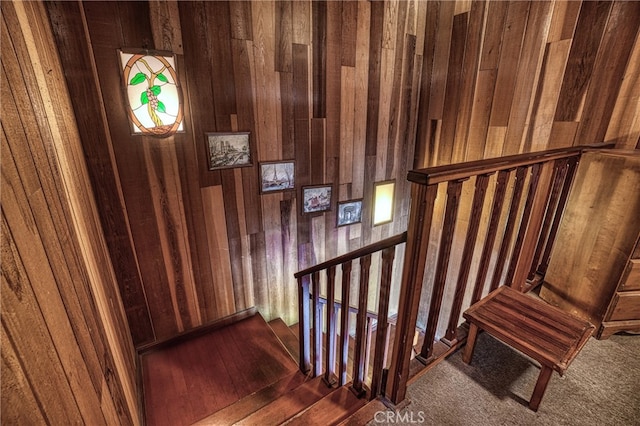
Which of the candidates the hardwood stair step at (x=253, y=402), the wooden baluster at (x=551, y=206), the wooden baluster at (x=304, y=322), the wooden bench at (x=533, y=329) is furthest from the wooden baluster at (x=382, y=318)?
the wooden baluster at (x=551, y=206)

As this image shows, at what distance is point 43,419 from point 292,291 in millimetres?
2792

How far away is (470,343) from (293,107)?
7.73ft

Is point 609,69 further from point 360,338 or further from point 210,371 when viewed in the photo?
point 210,371

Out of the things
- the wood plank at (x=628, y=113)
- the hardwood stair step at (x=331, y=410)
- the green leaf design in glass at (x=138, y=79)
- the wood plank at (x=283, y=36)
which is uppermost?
the wood plank at (x=283, y=36)

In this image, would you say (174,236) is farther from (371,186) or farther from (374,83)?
(374,83)

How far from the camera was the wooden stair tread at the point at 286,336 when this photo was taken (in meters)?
2.89

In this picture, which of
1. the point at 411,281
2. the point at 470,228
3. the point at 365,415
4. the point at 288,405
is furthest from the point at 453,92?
the point at 288,405

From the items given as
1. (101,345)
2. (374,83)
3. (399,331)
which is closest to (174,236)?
(101,345)

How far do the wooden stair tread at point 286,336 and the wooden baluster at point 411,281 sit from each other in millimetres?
1594

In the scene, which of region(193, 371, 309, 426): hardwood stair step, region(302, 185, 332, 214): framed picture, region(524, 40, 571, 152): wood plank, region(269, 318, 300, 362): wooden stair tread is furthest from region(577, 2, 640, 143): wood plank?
region(269, 318, 300, 362): wooden stair tread

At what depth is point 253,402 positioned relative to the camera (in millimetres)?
2057

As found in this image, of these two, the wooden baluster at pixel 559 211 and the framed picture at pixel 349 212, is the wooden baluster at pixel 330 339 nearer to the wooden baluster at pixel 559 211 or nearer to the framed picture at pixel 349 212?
the framed picture at pixel 349 212

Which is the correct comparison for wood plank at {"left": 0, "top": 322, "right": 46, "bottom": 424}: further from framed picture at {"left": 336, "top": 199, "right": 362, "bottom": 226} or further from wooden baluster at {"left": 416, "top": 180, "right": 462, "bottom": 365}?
framed picture at {"left": 336, "top": 199, "right": 362, "bottom": 226}

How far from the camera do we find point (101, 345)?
3.85 ft
